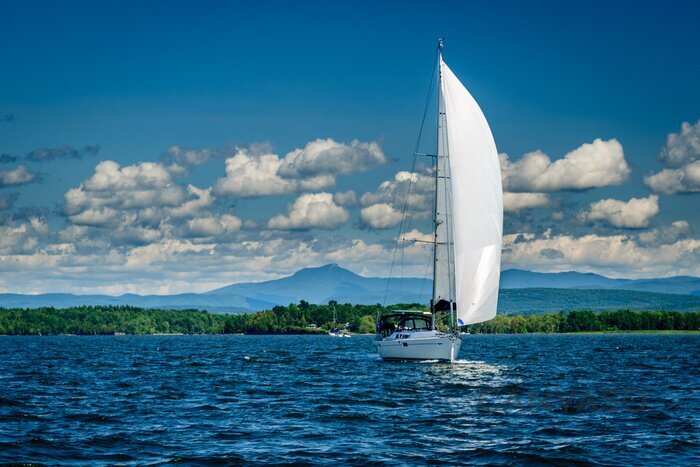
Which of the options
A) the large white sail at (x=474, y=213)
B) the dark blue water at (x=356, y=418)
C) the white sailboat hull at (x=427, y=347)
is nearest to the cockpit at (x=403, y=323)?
the white sailboat hull at (x=427, y=347)

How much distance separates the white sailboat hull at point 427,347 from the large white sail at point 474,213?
10.5ft

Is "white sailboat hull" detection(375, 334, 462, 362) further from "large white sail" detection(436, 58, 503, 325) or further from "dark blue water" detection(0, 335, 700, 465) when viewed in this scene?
"dark blue water" detection(0, 335, 700, 465)

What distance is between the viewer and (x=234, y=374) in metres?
70.3

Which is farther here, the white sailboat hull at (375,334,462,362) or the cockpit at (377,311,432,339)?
the cockpit at (377,311,432,339)

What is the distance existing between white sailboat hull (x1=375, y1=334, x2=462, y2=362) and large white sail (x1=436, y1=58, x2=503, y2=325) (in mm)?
3201

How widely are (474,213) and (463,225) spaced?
1387mm

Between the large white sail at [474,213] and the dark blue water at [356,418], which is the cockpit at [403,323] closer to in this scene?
the large white sail at [474,213]

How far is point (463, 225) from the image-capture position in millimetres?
71250

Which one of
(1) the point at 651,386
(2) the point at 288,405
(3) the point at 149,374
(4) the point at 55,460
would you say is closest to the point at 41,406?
(2) the point at 288,405

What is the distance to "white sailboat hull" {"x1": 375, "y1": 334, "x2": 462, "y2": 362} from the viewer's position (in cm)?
7306

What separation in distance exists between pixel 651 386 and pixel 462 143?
26.2 metres

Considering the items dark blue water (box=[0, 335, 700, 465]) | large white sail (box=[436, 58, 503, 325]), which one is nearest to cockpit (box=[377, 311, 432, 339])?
large white sail (box=[436, 58, 503, 325])

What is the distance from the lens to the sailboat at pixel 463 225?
6981cm

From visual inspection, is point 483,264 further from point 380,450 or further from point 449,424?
point 380,450
